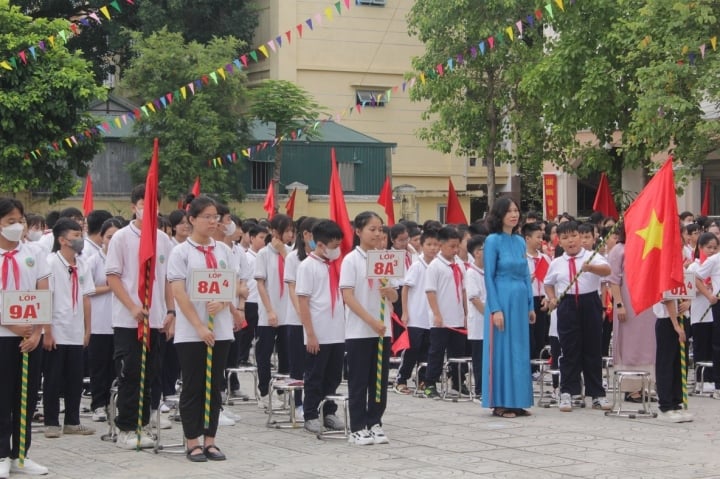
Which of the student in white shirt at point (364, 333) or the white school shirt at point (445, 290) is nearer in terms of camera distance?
the student in white shirt at point (364, 333)

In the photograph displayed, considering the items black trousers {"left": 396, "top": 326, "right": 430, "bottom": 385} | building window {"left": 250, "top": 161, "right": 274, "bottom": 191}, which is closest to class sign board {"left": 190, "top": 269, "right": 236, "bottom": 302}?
black trousers {"left": 396, "top": 326, "right": 430, "bottom": 385}

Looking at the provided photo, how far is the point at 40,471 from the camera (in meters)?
9.33

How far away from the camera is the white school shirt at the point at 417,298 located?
14.9m

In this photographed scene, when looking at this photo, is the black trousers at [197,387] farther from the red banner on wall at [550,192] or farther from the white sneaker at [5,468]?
the red banner on wall at [550,192]

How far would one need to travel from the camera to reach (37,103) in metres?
27.6

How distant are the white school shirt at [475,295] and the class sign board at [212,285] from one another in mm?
4468

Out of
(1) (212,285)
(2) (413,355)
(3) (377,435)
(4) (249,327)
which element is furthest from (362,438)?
(4) (249,327)

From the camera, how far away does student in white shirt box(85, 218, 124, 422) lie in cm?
1224

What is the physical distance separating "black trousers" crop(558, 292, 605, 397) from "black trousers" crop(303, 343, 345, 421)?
2740mm

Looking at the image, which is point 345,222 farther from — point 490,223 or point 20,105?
point 20,105

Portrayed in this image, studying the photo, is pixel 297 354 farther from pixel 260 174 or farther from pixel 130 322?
pixel 260 174

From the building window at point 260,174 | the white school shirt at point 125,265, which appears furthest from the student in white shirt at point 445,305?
the building window at point 260,174

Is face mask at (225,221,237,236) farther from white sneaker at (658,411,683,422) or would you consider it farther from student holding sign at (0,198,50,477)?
white sneaker at (658,411,683,422)

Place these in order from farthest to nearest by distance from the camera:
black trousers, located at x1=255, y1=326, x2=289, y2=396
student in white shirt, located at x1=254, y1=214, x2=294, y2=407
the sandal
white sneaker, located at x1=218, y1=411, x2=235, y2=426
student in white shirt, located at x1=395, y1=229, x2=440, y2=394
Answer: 1. student in white shirt, located at x1=395, y1=229, x2=440, y2=394
2. black trousers, located at x1=255, y1=326, x2=289, y2=396
3. student in white shirt, located at x1=254, y1=214, x2=294, y2=407
4. the sandal
5. white sneaker, located at x1=218, y1=411, x2=235, y2=426
